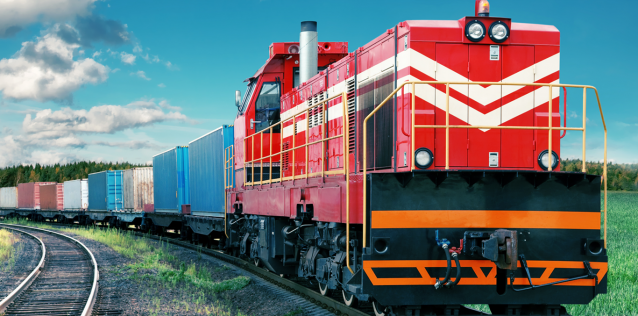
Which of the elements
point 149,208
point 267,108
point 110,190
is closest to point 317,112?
point 267,108

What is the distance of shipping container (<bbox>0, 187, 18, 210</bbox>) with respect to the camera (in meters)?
47.5

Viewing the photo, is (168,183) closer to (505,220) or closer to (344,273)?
(344,273)

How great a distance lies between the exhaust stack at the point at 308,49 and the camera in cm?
966

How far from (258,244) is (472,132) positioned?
5499mm

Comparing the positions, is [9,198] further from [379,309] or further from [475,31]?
[475,31]

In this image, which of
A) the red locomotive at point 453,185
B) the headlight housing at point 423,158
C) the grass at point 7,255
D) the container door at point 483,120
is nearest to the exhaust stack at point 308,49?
the red locomotive at point 453,185

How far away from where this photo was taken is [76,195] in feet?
113

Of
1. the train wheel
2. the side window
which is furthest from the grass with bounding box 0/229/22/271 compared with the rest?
the train wheel

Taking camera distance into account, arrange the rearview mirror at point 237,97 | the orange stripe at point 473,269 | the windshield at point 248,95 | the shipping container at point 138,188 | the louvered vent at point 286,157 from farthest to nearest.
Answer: the shipping container at point 138,188, the rearview mirror at point 237,97, the windshield at point 248,95, the louvered vent at point 286,157, the orange stripe at point 473,269

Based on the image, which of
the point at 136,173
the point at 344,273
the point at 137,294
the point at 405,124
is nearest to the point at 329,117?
the point at 405,124

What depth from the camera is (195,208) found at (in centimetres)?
1680

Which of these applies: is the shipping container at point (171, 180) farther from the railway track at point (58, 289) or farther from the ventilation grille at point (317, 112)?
the ventilation grille at point (317, 112)

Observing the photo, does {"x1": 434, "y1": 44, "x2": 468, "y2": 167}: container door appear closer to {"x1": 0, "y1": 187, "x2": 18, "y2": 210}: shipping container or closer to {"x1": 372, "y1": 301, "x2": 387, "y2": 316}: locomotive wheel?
{"x1": 372, "y1": 301, "x2": 387, "y2": 316}: locomotive wheel

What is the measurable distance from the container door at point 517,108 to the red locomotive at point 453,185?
1 centimetres
